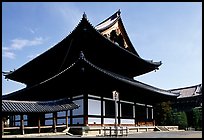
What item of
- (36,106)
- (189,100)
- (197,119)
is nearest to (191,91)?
(189,100)

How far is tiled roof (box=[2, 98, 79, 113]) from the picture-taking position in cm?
1633

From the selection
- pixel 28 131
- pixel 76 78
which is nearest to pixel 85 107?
pixel 76 78

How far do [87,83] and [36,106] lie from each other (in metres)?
3.94

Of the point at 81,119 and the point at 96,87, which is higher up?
the point at 96,87

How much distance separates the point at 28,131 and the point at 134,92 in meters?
9.86

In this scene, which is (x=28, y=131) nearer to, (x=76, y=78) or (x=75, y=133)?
(x=75, y=133)

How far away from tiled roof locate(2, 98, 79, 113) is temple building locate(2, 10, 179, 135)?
60mm

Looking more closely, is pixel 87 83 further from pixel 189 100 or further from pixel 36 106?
pixel 189 100

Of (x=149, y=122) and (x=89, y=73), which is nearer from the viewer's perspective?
(x=89, y=73)

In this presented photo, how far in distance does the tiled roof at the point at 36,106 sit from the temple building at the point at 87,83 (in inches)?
2.4

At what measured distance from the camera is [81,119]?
65.0ft

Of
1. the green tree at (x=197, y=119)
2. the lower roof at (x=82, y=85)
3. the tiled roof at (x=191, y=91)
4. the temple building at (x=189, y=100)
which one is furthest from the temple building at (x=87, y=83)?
the tiled roof at (x=191, y=91)

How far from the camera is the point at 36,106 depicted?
60.1 feet

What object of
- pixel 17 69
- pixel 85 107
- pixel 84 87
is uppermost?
pixel 17 69
